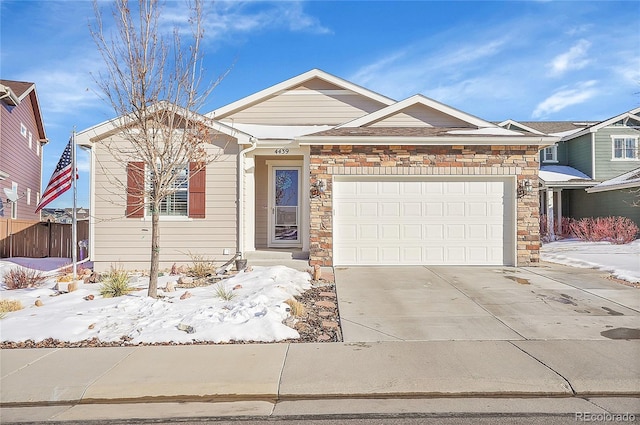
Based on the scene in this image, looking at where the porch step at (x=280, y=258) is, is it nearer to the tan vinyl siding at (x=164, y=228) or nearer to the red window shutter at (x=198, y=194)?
the tan vinyl siding at (x=164, y=228)

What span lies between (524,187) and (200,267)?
8148 millimetres

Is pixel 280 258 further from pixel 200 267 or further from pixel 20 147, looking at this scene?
pixel 20 147

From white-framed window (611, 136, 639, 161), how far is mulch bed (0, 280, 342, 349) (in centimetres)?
2057

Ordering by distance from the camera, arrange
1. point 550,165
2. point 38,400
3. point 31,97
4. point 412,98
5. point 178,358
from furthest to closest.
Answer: point 550,165 < point 31,97 < point 412,98 < point 178,358 < point 38,400

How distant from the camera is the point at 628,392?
157 inches

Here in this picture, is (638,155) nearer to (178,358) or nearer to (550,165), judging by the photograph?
(550,165)

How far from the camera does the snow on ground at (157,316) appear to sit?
18.2 ft

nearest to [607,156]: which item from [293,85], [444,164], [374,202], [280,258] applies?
[444,164]

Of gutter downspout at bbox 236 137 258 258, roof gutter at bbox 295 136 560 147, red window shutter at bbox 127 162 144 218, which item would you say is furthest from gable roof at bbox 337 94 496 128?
red window shutter at bbox 127 162 144 218

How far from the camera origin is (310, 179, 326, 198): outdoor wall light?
404 inches

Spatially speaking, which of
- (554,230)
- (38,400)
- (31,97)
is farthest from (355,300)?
(31,97)

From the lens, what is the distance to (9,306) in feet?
22.1

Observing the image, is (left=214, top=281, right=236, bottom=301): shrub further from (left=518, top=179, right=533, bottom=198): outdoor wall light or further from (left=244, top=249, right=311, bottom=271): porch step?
(left=518, top=179, right=533, bottom=198): outdoor wall light

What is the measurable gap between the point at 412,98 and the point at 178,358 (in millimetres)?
9430
